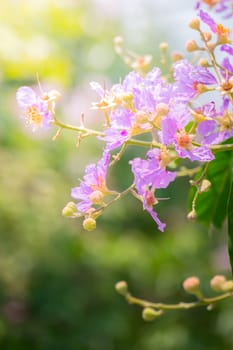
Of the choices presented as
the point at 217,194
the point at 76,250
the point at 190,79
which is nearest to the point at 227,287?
the point at 217,194

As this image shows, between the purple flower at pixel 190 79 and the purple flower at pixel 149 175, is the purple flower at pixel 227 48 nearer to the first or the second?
the purple flower at pixel 190 79

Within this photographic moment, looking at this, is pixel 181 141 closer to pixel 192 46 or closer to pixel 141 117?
pixel 141 117

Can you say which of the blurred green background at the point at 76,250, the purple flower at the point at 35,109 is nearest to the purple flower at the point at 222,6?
the purple flower at the point at 35,109

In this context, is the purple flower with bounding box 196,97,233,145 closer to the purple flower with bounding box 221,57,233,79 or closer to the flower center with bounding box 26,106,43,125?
the purple flower with bounding box 221,57,233,79

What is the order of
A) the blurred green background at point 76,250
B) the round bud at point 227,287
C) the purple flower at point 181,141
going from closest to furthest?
the purple flower at point 181,141
the round bud at point 227,287
the blurred green background at point 76,250

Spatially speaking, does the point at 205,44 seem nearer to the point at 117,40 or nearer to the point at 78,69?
the point at 117,40

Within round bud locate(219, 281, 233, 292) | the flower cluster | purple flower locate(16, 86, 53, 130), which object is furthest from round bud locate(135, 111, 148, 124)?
round bud locate(219, 281, 233, 292)

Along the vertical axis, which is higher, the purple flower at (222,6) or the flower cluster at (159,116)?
the purple flower at (222,6)

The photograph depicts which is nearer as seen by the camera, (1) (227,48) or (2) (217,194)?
(1) (227,48)

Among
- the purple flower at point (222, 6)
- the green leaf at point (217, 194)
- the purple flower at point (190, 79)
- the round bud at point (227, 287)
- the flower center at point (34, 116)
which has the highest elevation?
the purple flower at point (222, 6)
